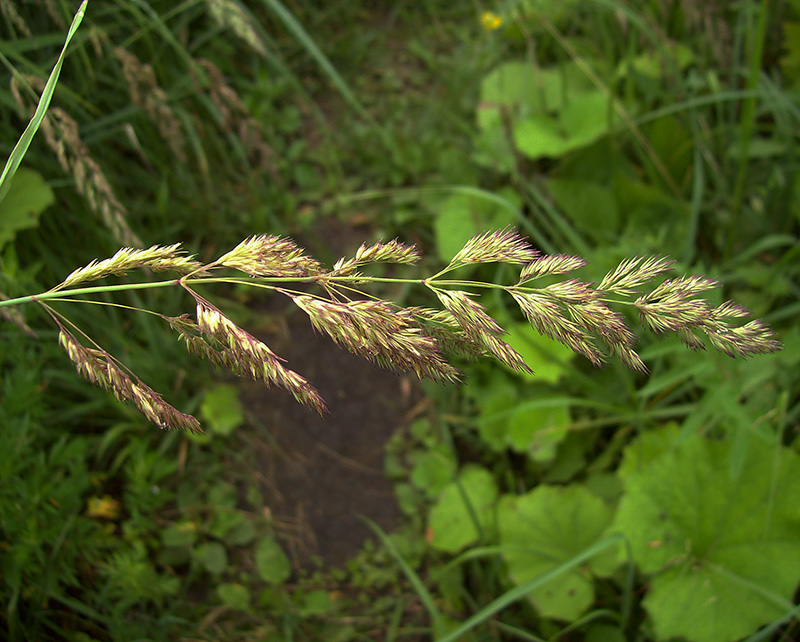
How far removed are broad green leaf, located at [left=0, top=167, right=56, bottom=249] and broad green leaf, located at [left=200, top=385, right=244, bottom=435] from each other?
87 cm

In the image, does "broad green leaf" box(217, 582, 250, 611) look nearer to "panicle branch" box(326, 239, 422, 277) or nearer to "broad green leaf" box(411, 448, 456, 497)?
"broad green leaf" box(411, 448, 456, 497)

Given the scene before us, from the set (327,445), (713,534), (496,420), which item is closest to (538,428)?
(496,420)

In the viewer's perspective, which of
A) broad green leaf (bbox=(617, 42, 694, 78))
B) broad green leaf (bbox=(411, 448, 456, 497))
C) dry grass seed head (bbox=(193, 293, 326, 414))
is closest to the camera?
dry grass seed head (bbox=(193, 293, 326, 414))

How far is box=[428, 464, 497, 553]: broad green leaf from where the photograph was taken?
6.92 ft

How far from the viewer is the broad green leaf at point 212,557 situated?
207 cm

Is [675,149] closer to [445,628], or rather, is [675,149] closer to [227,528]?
[445,628]

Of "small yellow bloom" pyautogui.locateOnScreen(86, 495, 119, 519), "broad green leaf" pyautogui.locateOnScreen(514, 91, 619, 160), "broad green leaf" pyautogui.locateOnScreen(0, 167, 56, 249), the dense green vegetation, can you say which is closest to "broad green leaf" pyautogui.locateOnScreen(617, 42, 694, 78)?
the dense green vegetation

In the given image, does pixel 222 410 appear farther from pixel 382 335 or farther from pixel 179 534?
pixel 382 335

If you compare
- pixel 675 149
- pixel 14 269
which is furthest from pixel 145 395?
pixel 675 149

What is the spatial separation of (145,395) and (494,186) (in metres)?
2.31

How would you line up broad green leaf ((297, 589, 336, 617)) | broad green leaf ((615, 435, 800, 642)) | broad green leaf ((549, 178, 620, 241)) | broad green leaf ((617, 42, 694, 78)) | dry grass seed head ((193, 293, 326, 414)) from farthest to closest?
1. broad green leaf ((617, 42, 694, 78))
2. broad green leaf ((549, 178, 620, 241))
3. broad green leaf ((297, 589, 336, 617))
4. broad green leaf ((615, 435, 800, 642))
5. dry grass seed head ((193, 293, 326, 414))

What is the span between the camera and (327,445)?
7.87 feet

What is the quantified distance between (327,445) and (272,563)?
0.48 meters

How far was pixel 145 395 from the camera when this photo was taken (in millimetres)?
885
